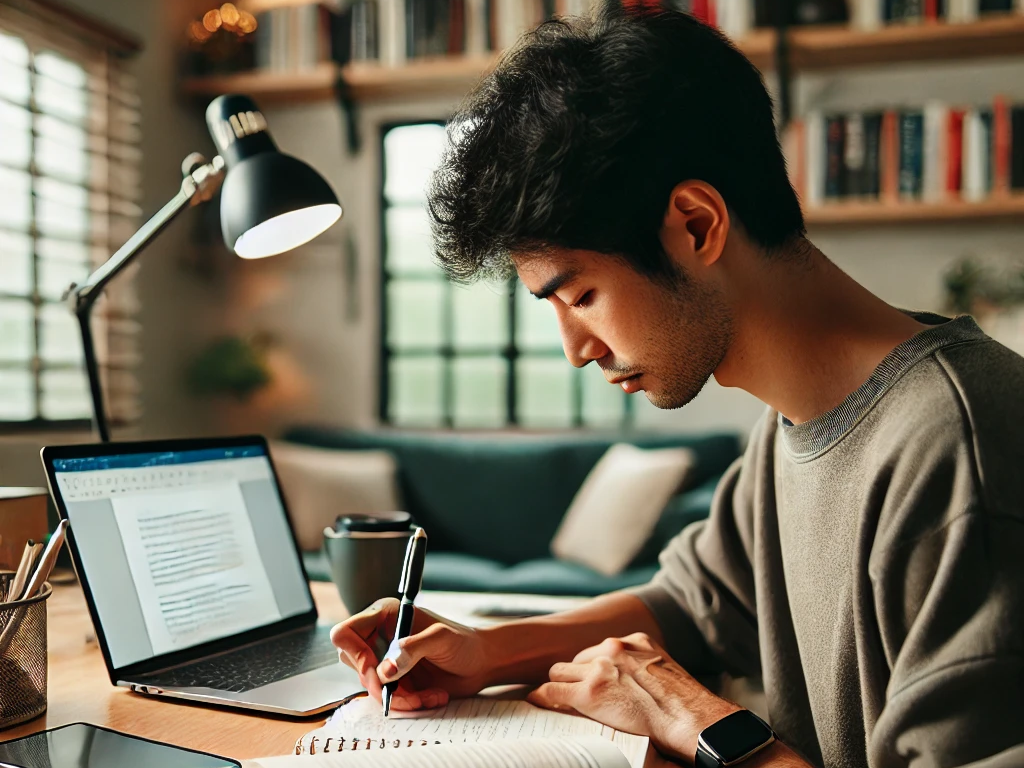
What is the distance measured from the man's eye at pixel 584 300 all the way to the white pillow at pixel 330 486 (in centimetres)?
234

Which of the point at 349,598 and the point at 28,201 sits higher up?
the point at 28,201

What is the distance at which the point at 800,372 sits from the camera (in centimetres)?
86

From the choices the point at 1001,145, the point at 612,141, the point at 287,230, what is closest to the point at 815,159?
the point at 1001,145

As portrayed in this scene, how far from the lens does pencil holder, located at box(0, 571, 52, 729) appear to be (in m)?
0.73

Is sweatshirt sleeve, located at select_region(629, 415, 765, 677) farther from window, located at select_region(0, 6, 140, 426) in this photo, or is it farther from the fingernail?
window, located at select_region(0, 6, 140, 426)

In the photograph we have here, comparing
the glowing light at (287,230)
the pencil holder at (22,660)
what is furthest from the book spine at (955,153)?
the pencil holder at (22,660)

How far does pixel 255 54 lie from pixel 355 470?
179 cm

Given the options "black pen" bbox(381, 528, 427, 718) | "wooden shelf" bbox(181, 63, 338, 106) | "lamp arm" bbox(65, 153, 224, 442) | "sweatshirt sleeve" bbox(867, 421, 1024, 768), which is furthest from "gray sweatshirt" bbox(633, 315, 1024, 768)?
"wooden shelf" bbox(181, 63, 338, 106)

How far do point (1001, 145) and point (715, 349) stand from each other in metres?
2.58

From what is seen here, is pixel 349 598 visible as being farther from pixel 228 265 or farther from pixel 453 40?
pixel 228 265

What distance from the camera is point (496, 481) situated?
3312mm

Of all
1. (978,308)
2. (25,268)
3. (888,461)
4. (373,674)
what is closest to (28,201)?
(25,268)

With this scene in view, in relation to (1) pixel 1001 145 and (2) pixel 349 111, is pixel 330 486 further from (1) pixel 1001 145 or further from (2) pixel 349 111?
(1) pixel 1001 145

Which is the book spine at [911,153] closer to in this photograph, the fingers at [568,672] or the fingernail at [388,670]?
the fingers at [568,672]
